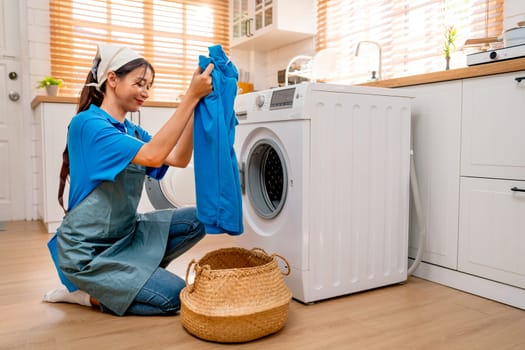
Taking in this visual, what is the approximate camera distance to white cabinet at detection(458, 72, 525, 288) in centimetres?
169

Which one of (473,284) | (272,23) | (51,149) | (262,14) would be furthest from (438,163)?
(51,149)

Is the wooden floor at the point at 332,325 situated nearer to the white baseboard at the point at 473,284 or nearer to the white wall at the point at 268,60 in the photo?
the white baseboard at the point at 473,284

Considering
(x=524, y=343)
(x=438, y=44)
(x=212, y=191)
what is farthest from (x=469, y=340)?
(x=438, y=44)

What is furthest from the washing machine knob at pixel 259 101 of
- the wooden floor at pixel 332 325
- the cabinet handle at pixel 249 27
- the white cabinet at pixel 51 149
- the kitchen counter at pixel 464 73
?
the cabinet handle at pixel 249 27

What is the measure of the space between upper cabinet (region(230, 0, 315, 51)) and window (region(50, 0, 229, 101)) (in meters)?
0.34

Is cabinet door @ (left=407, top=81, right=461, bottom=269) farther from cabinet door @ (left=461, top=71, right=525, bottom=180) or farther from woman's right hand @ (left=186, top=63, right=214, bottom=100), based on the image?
woman's right hand @ (left=186, top=63, right=214, bottom=100)

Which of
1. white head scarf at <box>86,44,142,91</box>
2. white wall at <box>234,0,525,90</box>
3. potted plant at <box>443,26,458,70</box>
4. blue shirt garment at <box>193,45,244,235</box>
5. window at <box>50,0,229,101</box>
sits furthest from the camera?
white wall at <box>234,0,525,90</box>

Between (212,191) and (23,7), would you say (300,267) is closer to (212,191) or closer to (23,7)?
(212,191)

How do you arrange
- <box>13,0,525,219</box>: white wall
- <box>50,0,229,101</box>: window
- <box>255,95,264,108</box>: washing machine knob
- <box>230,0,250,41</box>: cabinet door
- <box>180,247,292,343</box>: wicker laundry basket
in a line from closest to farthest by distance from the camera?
1. <box>180,247,292,343</box>: wicker laundry basket
2. <box>255,95,264,108</box>: washing machine knob
3. <box>13,0,525,219</box>: white wall
4. <box>50,0,229,101</box>: window
5. <box>230,0,250,41</box>: cabinet door

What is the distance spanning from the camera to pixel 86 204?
5.27 feet

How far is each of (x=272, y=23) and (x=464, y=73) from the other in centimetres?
208

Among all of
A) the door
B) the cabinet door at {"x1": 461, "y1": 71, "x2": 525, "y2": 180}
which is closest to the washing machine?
the cabinet door at {"x1": 461, "y1": 71, "x2": 525, "y2": 180}

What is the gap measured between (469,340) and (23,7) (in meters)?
3.76

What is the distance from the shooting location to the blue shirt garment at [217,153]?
1.50m
